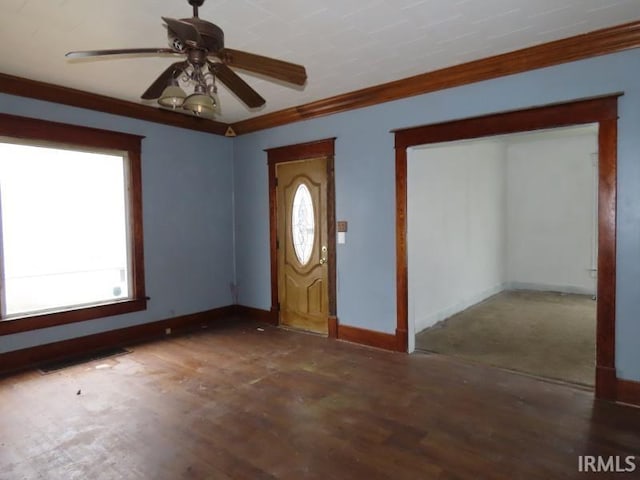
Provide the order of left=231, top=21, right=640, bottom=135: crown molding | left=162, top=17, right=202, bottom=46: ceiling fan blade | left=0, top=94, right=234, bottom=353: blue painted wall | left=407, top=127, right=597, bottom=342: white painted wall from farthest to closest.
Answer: left=407, top=127, right=597, bottom=342: white painted wall → left=0, top=94, right=234, bottom=353: blue painted wall → left=231, top=21, right=640, bottom=135: crown molding → left=162, top=17, right=202, bottom=46: ceiling fan blade

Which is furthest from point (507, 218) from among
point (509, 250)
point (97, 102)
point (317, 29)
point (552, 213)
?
point (97, 102)

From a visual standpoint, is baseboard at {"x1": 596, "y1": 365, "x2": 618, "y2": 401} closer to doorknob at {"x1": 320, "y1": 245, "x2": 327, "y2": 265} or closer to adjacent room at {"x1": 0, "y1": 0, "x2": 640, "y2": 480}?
adjacent room at {"x1": 0, "y1": 0, "x2": 640, "y2": 480}

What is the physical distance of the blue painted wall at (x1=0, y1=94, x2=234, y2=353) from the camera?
180 inches

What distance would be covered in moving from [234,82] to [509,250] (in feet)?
23.7

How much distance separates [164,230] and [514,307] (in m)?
5.38

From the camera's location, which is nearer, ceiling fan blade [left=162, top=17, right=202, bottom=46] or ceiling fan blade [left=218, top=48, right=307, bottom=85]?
ceiling fan blade [left=162, top=17, right=202, bottom=46]

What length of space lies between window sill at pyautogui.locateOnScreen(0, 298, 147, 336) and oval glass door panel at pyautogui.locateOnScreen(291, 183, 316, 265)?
6.58ft

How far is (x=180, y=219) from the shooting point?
16.9 ft

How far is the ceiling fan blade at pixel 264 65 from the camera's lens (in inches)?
84.7

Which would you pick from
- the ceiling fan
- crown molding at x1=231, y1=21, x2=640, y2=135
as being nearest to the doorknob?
crown molding at x1=231, y1=21, x2=640, y2=135

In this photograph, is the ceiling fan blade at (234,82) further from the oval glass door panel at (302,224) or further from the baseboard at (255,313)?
the baseboard at (255,313)

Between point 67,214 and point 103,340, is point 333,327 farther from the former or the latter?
point 67,214

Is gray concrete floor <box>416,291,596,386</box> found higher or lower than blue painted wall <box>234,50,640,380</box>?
lower

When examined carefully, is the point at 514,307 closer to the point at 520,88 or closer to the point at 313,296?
the point at 313,296
